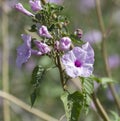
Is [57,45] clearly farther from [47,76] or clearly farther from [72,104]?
[47,76]

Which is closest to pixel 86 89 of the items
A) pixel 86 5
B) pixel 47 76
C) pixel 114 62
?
pixel 47 76

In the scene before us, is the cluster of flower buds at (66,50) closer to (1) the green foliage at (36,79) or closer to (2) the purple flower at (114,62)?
(1) the green foliage at (36,79)

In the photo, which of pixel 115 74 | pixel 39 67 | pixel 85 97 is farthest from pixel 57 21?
pixel 115 74

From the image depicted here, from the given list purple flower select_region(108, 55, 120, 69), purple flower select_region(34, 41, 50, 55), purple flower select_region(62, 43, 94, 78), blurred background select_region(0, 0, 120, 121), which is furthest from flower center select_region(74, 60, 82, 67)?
purple flower select_region(108, 55, 120, 69)

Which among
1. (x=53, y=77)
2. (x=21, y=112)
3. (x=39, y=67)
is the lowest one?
(x=21, y=112)

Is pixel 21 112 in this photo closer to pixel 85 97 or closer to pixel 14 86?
pixel 14 86

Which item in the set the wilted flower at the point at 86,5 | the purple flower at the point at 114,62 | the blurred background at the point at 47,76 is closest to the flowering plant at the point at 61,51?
the blurred background at the point at 47,76
